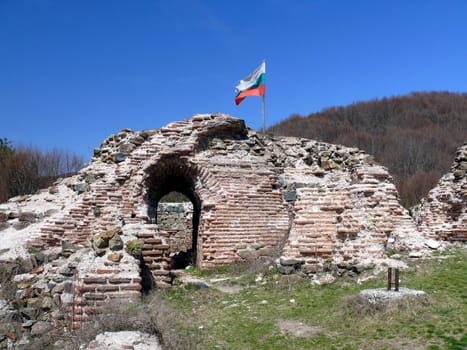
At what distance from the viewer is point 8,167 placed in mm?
23719

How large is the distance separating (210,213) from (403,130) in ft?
182

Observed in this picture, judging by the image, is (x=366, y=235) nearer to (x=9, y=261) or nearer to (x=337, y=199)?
(x=337, y=199)

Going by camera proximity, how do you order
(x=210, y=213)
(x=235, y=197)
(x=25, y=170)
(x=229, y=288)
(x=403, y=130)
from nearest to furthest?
(x=229, y=288) → (x=210, y=213) → (x=235, y=197) → (x=25, y=170) → (x=403, y=130)

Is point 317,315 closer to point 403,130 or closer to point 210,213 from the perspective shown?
point 210,213

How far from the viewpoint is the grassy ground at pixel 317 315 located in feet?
16.7

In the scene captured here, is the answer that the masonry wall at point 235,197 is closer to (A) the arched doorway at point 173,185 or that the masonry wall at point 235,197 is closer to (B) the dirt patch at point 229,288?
(A) the arched doorway at point 173,185

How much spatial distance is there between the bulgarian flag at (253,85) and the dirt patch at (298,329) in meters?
10.6

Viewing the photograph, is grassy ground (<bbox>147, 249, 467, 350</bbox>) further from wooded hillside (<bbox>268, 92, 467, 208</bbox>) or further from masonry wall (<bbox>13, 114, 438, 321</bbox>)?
wooded hillside (<bbox>268, 92, 467, 208</bbox>)

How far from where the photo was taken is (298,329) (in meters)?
5.77

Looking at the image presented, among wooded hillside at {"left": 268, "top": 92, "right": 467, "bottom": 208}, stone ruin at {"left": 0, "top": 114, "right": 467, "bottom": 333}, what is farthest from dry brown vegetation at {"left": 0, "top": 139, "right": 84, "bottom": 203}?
wooded hillside at {"left": 268, "top": 92, "right": 467, "bottom": 208}

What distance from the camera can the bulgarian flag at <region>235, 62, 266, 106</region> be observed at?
50.6 feet

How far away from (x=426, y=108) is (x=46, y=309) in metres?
73.5

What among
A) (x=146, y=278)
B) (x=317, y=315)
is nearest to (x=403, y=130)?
(x=146, y=278)

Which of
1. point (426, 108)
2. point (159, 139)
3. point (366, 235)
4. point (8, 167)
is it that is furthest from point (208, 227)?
point (426, 108)
